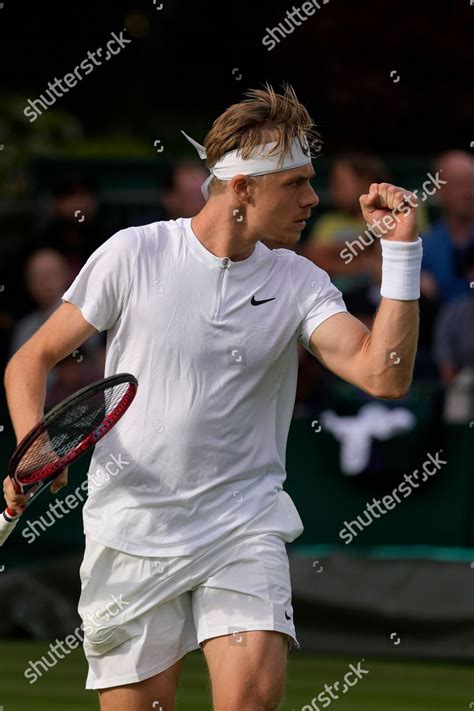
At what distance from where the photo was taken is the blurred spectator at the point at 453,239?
10742 millimetres

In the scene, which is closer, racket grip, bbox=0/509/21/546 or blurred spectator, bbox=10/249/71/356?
racket grip, bbox=0/509/21/546

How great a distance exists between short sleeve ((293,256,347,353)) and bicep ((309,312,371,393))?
0.07 feet

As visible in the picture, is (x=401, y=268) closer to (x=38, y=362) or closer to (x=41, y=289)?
(x=38, y=362)

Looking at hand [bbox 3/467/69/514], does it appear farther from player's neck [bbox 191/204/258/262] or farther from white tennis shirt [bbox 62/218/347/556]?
player's neck [bbox 191/204/258/262]

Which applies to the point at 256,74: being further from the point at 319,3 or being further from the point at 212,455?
the point at 212,455

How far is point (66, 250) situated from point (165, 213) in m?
0.98

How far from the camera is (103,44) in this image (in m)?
18.0

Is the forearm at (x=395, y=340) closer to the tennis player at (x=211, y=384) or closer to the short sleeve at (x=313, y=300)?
the tennis player at (x=211, y=384)

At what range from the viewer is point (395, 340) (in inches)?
196

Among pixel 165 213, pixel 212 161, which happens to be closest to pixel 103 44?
pixel 165 213

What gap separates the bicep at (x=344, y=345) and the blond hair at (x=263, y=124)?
0.58 m

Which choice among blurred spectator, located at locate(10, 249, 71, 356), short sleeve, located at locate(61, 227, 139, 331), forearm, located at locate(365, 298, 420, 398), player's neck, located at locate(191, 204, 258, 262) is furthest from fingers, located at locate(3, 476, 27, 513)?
blurred spectator, located at locate(10, 249, 71, 356)

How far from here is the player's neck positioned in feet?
17.3

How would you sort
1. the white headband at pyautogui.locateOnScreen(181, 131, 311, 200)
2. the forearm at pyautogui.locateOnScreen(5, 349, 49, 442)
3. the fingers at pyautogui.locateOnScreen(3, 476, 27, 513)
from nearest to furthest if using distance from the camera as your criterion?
the fingers at pyautogui.locateOnScreen(3, 476, 27, 513)
the forearm at pyautogui.locateOnScreen(5, 349, 49, 442)
the white headband at pyautogui.locateOnScreen(181, 131, 311, 200)
